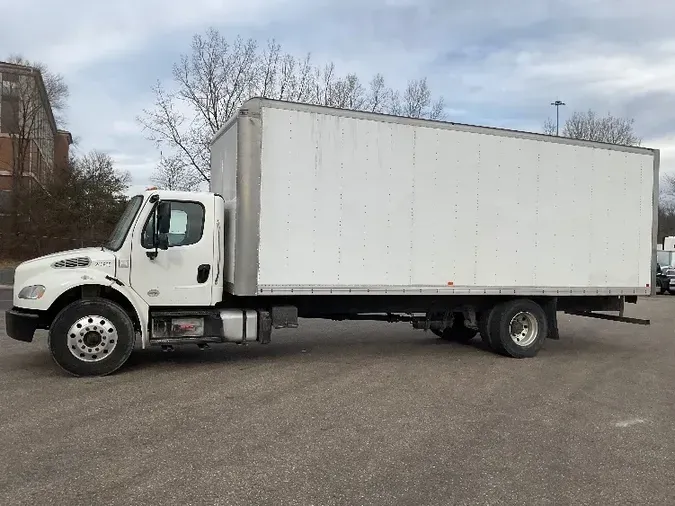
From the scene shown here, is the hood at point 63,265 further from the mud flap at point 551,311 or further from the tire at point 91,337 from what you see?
the mud flap at point 551,311

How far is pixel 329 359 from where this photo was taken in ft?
31.0

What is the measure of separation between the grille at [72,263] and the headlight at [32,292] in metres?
0.33

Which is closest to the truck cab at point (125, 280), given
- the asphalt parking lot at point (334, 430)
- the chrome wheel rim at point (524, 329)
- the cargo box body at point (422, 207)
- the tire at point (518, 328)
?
the cargo box body at point (422, 207)

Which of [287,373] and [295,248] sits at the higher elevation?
[295,248]

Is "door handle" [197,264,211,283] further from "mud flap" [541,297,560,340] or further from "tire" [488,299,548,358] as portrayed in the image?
"mud flap" [541,297,560,340]

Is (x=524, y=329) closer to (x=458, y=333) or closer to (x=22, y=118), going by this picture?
(x=458, y=333)

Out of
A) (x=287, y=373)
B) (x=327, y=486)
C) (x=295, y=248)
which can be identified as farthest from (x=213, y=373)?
(x=327, y=486)

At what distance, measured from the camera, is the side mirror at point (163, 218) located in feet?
26.6

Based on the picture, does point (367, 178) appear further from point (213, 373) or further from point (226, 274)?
point (213, 373)

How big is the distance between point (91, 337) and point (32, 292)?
35.9 inches

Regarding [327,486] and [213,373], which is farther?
[213,373]

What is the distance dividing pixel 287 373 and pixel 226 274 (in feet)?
5.12

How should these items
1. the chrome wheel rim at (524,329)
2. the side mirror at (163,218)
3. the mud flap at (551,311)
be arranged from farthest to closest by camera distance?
the mud flap at (551,311) → the chrome wheel rim at (524,329) → the side mirror at (163,218)

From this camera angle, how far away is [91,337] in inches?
304
